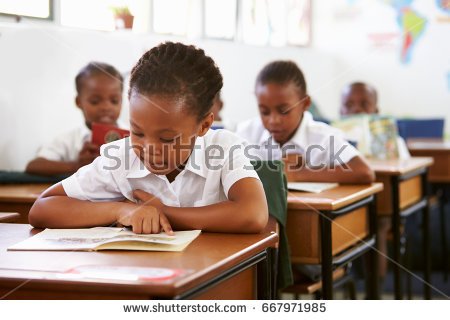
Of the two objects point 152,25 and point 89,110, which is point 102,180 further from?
point 152,25

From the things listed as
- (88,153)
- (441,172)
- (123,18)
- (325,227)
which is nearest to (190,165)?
(325,227)

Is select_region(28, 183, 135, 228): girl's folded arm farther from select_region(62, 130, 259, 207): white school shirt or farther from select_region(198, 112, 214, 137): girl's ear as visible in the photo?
select_region(198, 112, 214, 137): girl's ear

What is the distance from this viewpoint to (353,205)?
2252mm

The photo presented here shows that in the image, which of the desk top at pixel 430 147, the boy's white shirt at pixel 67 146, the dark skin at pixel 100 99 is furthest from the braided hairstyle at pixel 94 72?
the desk top at pixel 430 147

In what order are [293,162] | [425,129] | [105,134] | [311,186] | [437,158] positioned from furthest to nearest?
1. [425,129]
2. [437,158]
3. [293,162]
4. [105,134]
5. [311,186]

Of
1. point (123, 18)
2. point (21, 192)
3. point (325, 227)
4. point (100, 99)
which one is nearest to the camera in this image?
point (325, 227)

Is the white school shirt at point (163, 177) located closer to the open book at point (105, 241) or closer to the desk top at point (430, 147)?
the open book at point (105, 241)

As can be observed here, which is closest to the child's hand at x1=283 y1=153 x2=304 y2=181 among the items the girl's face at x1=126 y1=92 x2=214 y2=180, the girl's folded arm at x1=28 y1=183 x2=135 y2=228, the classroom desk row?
the classroom desk row

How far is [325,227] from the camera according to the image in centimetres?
211

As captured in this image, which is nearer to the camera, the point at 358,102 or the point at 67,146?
the point at 67,146

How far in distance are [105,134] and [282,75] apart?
754 mm

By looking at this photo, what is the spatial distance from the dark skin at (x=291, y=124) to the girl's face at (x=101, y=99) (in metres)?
0.61

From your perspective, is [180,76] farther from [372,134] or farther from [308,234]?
[372,134]

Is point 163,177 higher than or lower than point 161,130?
lower
